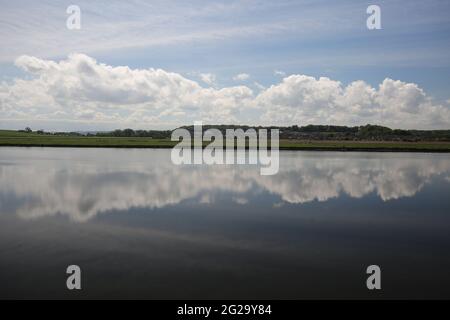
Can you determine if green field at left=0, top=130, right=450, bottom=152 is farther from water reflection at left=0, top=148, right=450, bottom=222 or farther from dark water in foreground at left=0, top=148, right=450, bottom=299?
dark water in foreground at left=0, top=148, right=450, bottom=299

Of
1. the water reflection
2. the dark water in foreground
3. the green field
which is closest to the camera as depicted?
the dark water in foreground

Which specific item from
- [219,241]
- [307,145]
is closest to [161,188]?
[219,241]

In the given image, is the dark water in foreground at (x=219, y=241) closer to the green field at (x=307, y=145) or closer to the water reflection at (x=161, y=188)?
the water reflection at (x=161, y=188)

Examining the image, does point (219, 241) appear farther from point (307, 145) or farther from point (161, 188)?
point (307, 145)

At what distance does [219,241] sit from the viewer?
10.4 m

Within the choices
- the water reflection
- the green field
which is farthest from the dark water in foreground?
the green field

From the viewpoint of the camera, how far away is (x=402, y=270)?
27.8 ft

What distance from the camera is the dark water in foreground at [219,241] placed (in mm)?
7454

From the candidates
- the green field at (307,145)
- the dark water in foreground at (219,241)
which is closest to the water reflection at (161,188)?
the dark water in foreground at (219,241)

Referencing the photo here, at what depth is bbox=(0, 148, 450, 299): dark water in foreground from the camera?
7.45 meters
